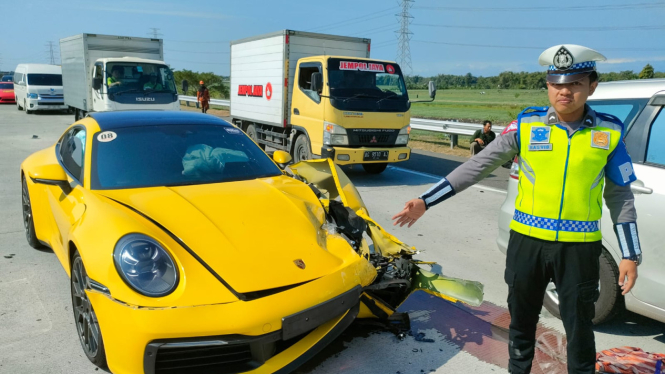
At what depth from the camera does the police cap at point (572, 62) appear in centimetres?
235

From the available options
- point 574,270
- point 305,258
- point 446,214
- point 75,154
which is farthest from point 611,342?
point 75,154

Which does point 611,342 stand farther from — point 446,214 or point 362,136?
point 362,136

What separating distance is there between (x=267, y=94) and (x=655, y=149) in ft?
30.1

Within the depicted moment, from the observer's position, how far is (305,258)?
2.95 meters

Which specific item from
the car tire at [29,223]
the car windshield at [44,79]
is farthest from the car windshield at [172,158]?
the car windshield at [44,79]

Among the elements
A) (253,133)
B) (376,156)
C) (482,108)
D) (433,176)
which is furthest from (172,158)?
(482,108)

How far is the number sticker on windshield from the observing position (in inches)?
151

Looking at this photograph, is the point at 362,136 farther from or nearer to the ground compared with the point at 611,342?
farther from the ground

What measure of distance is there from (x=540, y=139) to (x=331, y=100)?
6.85 meters

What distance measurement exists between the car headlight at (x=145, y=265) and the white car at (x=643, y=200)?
259 cm

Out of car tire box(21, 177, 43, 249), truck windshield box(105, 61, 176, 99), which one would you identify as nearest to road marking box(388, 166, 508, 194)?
car tire box(21, 177, 43, 249)

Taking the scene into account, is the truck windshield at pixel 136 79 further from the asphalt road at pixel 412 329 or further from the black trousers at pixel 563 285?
the black trousers at pixel 563 285

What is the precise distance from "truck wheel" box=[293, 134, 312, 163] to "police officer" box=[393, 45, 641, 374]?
7428mm

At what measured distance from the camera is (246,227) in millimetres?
3100
